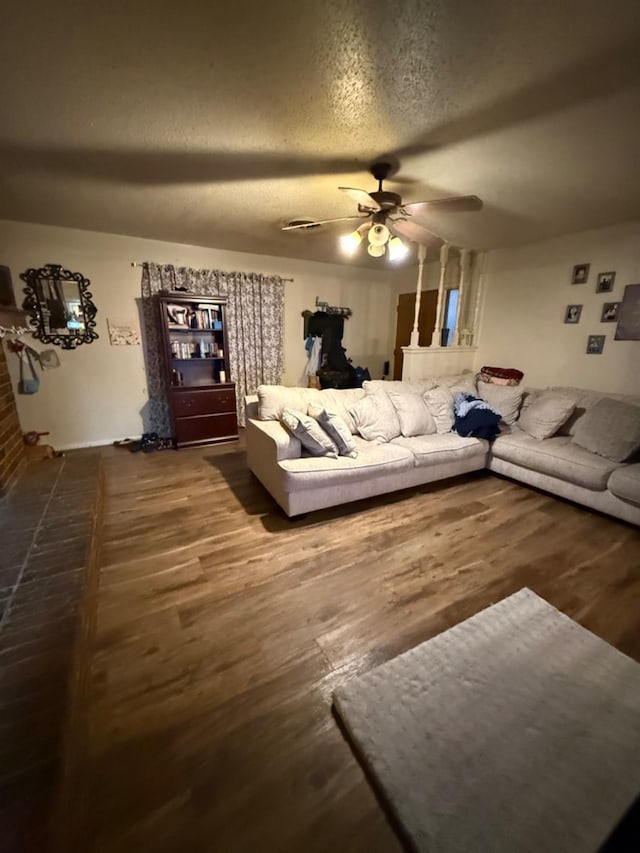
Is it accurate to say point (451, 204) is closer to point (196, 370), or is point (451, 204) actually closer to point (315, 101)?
point (315, 101)

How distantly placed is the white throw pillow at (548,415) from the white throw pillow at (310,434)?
2.00 m

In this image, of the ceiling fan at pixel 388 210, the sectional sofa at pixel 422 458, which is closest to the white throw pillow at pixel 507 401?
the sectional sofa at pixel 422 458

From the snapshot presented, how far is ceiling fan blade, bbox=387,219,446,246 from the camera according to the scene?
252 centimetres

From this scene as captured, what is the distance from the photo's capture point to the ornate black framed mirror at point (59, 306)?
3.45 metres

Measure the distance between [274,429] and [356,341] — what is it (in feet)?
11.8

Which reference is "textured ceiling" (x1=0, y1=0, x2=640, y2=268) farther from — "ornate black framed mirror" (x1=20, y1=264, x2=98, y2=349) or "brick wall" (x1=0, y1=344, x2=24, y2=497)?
"brick wall" (x1=0, y1=344, x2=24, y2=497)

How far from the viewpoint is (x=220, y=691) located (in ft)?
4.23

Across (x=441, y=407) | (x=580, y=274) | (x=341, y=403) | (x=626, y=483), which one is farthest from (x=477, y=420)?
(x=580, y=274)

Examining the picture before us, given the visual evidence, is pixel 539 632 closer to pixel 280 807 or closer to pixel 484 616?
pixel 484 616

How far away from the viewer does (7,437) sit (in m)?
2.58

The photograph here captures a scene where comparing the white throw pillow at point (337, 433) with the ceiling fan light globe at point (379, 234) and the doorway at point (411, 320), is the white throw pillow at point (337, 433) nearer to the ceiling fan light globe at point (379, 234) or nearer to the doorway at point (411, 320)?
the ceiling fan light globe at point (379, 234)

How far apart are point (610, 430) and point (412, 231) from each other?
2.26 m

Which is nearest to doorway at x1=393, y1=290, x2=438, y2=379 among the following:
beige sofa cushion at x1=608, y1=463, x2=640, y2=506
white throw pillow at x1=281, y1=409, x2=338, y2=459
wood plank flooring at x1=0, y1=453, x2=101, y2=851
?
beige sofa cushion at x1=608, y1=463, x2=640, y2=506

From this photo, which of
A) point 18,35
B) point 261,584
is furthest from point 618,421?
point 18,35
